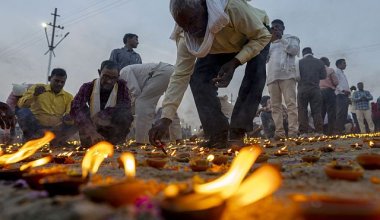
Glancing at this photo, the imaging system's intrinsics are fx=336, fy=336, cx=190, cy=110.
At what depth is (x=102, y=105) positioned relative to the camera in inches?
249

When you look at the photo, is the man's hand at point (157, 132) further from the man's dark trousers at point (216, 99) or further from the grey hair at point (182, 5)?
the grey hair at point (182, 5)

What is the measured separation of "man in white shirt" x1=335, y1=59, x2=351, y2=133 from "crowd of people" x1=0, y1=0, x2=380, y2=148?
0.03 meters

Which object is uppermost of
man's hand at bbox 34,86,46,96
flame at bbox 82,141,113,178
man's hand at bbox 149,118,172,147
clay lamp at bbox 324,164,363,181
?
man's hand at bbox 34,86,46,96

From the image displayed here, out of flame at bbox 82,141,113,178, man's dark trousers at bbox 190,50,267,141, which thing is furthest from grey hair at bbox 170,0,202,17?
flame at bbox 82,141,113,178

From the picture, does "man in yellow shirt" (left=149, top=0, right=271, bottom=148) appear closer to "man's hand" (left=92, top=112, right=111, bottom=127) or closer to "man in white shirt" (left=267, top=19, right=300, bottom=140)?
"man's hand" (left=92, top=112, right=111, bottom=127)

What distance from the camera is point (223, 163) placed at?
265cm

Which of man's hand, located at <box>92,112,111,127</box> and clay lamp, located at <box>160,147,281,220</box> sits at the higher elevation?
man's hand, located at <box>92,112,111,127</box>

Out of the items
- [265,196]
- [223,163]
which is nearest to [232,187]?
[265,196]

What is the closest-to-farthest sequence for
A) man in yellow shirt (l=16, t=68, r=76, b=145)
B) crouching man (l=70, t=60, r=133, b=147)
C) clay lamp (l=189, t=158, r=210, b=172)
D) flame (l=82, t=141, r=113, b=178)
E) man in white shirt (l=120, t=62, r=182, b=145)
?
flame (l=82, t=141, r=113, b=178), clay lamp (l=189, t=158, r=210, b=172), crouching man (l=70, t=60, r=133, b=147), man in white shirt (l=120, t=62, r=182, b=145), man in yellow shirt (l=16, t=68, r=76, b=145)

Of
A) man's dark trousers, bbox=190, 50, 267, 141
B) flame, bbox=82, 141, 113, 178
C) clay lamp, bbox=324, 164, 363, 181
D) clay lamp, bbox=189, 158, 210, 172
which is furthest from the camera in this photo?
man's dark trousers, bbox=190, 50, 267, 141

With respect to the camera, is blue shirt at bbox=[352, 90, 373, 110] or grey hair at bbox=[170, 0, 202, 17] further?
blue shirt at bbox=[352, 90, 373, 110]

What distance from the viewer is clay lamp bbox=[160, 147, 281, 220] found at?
95 cm

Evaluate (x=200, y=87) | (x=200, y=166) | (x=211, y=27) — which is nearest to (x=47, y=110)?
(x=200, y=87)

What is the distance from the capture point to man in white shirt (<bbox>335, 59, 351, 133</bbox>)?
1066 cm
